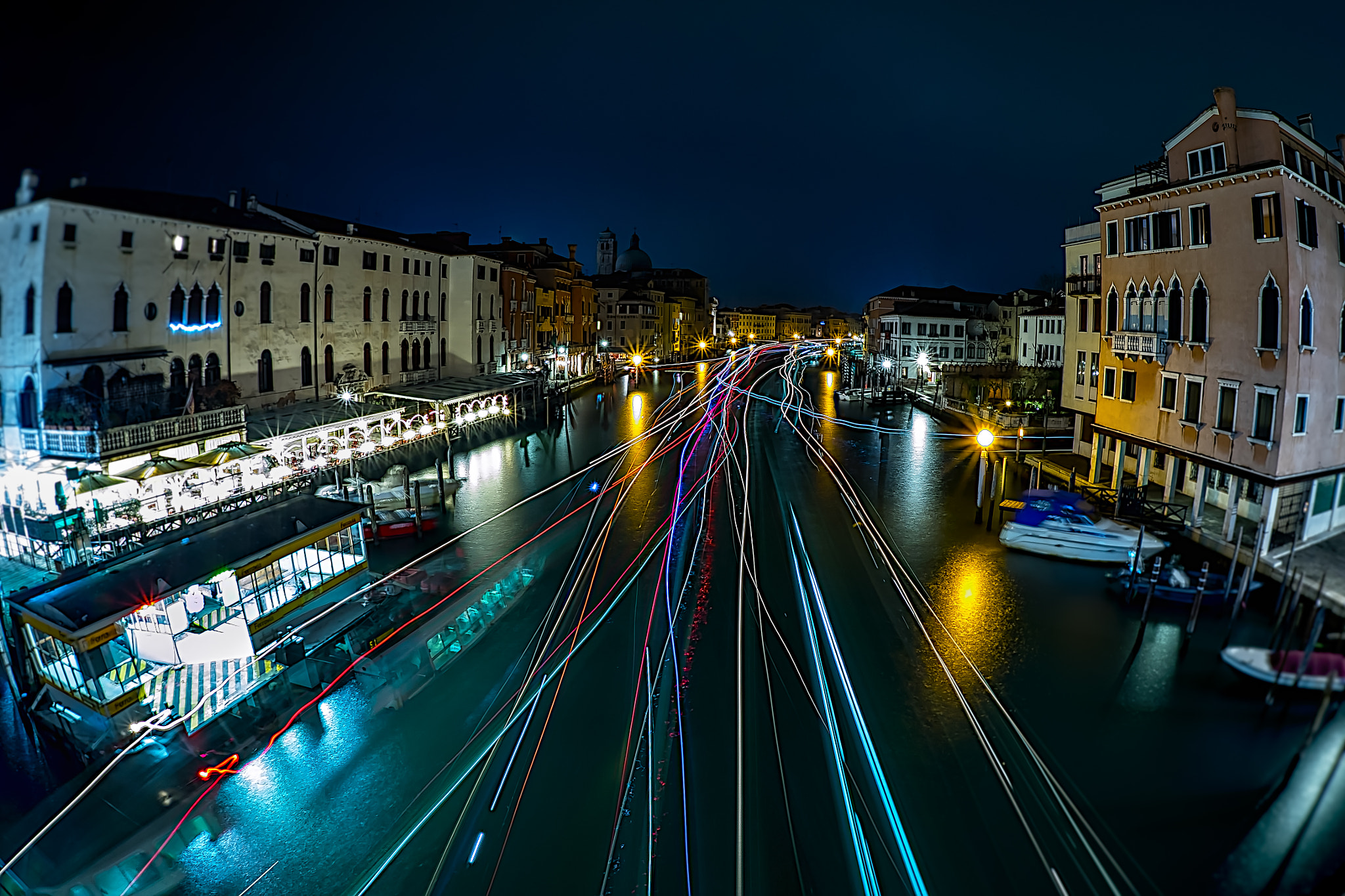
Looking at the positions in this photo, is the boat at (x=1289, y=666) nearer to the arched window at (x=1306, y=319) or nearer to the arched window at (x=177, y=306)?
the arched window at (x=1306, y=319)

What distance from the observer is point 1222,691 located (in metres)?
12.9

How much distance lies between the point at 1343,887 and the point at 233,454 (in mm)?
25601

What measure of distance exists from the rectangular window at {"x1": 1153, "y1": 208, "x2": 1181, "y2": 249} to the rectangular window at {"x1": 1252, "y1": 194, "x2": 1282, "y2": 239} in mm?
2489

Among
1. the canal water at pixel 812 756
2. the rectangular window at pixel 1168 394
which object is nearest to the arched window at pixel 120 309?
the canal water at pixel 812 756

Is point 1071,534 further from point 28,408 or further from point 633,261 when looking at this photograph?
point 633,261

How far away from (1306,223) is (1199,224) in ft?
7.55

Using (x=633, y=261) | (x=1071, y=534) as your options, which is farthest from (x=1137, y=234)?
(x=633, y=261)

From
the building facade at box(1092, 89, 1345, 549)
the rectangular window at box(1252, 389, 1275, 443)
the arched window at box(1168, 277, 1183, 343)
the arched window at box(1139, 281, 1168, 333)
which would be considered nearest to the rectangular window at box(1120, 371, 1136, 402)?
the building facade at box(1092, 89, 1345, 549)

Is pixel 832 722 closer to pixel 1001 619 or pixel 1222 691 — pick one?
pixel 1001 619

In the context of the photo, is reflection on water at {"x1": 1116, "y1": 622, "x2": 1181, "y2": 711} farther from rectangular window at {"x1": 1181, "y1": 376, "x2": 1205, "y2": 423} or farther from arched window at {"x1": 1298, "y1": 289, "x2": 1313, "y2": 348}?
arched window at {"x1": 1298, "y1": 289, "x2": 1313, "y2": 348}

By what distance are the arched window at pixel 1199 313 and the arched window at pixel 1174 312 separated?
41cm

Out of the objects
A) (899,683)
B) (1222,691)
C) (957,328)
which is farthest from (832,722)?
(957,328)

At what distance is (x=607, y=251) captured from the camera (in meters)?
118

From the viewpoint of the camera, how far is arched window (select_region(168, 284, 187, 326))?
2242 centimetres
